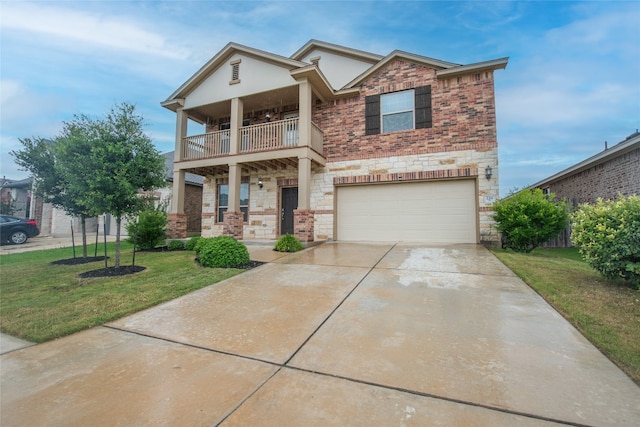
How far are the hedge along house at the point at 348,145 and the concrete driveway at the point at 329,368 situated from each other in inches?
236

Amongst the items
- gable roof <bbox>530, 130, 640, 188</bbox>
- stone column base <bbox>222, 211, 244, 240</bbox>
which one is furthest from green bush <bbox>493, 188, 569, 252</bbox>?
stone column base <bbox>222, 211, 244, 240</bbox>

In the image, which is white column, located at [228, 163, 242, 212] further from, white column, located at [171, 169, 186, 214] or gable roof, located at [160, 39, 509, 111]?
gable roof, located at [160, 39, 509, 111]

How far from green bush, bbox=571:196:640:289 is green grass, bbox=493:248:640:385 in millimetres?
266

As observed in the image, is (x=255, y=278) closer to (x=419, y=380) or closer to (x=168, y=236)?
(x=419, y=380)

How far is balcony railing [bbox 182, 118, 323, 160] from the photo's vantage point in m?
10.2

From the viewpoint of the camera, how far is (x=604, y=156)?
959 cm

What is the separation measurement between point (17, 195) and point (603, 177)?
112ft

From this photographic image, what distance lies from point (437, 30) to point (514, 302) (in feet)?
37.6

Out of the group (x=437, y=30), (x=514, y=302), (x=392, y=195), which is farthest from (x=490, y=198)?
(x=437, y=30)

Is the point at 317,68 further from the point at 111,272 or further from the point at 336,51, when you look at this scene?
the point at 111,272

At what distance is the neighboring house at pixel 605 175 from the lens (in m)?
8.63

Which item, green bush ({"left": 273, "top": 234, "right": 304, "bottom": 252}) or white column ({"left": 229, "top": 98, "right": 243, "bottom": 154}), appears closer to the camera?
green bush ({"left": 273, "top": 234, "right": 304, "bottom": 252})

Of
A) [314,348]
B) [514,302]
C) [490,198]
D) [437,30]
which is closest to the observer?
[314,348]

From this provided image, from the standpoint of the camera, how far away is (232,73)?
11141mm
